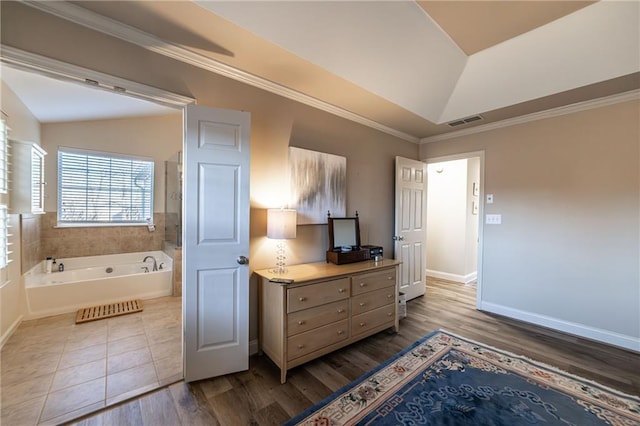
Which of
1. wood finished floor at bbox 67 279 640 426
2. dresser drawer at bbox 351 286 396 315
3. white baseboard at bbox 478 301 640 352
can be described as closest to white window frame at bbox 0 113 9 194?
wood finished floor at bbox 67 279 640 426

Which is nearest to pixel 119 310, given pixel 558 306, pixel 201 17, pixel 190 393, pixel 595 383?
pixel 190 393

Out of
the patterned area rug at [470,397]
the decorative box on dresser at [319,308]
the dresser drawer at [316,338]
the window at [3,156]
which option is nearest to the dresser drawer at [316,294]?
the decorative box on dresser at [319,308]

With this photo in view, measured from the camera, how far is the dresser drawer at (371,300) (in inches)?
98.2

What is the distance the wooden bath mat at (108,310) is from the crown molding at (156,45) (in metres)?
3.09

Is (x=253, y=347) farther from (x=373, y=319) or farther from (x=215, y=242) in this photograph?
(x=373, y=319)

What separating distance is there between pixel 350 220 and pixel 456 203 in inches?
119

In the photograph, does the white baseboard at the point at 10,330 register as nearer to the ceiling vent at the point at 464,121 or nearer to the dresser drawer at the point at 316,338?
the dresser drawer at the point at 316,338

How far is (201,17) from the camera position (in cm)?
165

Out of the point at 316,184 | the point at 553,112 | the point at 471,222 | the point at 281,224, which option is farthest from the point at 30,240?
the point at 471,222

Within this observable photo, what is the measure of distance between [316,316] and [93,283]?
10.6 ft

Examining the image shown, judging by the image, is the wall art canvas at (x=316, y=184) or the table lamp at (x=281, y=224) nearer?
the table lamp at (x=281, y=224)

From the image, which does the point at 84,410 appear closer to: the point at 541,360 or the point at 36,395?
the point at 36,395

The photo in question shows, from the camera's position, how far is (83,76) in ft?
5.38

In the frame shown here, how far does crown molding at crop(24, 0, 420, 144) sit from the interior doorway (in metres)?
3.34
